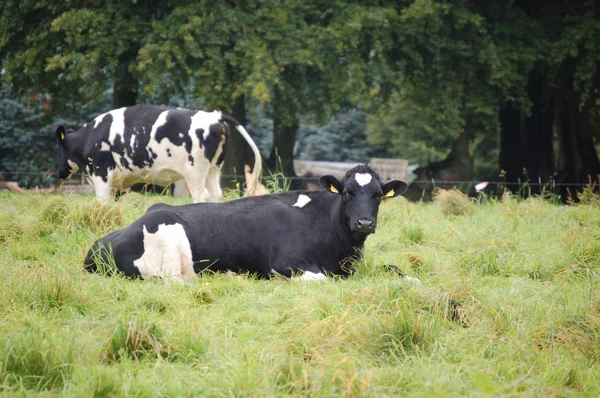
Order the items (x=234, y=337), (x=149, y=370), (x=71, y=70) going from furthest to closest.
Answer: (x=71, y=70) < (x=234, y=337) < (x=149, y=370)

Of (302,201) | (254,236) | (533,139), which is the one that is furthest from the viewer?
(533,139)

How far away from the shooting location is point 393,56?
2273cm

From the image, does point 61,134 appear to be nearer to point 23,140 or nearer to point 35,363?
point 35,363

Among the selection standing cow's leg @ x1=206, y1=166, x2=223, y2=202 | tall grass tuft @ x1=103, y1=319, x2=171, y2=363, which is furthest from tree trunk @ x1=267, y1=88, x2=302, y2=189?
tall grass tuft @ x1=103, y1=319, x2=171, y2=363

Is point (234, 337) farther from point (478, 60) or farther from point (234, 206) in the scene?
point (478, 60)

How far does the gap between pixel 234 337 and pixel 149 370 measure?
97 centimetres

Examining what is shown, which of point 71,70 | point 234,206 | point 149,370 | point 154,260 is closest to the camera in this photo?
point 149,370

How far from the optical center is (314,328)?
5965 mm

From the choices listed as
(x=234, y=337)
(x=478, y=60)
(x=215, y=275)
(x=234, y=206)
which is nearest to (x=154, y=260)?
(x=215, y=275)

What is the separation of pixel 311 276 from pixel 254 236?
2.42 ft

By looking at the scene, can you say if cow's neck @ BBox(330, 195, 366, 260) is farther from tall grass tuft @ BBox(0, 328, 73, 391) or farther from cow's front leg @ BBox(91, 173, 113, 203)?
cow's front leg @ BBox(91, 173, 113, 203)

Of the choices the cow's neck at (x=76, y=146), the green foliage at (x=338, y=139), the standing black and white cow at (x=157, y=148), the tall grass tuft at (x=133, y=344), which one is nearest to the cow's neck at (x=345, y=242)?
the tall grass tuft at (x=133, y=344)

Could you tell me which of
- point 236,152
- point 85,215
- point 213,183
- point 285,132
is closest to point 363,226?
point 85,215

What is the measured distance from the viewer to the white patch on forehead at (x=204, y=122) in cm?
1256
